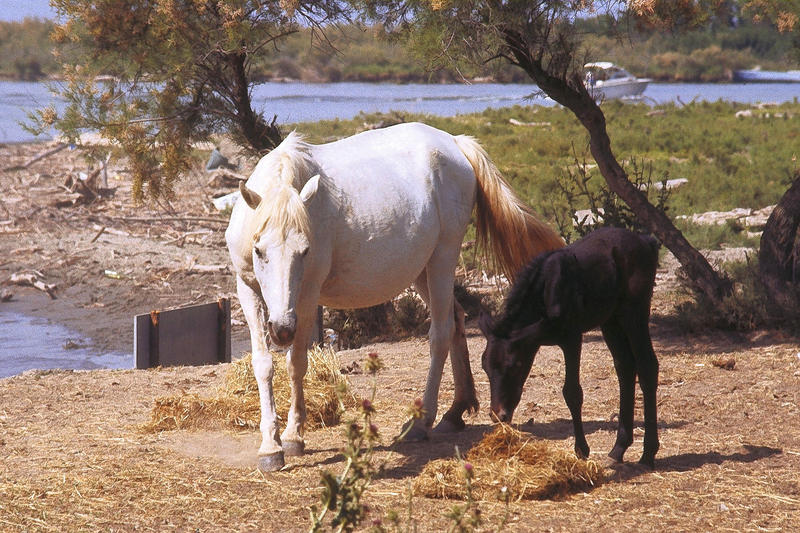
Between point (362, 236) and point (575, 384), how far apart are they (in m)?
1.58

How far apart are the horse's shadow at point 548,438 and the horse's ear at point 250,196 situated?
5.04ft

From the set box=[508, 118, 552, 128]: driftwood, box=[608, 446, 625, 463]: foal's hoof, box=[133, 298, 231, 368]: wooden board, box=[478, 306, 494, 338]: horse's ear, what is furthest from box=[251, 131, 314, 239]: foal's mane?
box=[508, 118, 552, 128]: driftwood

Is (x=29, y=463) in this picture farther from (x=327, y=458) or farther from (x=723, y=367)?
(x=723, y=367)

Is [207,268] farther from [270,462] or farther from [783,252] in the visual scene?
[270,462]

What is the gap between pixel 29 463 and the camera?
550 centimetres

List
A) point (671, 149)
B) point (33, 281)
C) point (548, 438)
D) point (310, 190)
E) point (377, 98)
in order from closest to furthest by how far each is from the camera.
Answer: point (310, 190) < point (548, 438) < point (33, 281) < point (671, 149) < point (377, 98)

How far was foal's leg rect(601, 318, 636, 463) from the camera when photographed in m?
5.29

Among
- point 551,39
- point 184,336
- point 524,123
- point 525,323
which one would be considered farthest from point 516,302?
point 524,123

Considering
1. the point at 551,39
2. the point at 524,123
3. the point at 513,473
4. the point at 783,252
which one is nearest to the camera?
the point at 513,473

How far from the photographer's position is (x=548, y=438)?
6.06m

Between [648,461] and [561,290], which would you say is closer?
[561,290]

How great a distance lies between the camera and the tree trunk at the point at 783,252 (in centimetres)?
914

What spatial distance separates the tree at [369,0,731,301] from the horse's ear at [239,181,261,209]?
3216mm

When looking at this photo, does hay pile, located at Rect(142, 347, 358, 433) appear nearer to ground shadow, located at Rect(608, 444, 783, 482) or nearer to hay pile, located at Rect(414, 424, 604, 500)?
hay pile, located at Rect(414, 424, 604, 500)
